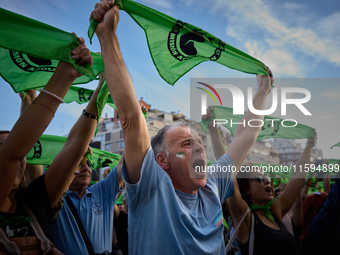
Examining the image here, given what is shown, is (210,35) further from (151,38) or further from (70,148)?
(70,148)

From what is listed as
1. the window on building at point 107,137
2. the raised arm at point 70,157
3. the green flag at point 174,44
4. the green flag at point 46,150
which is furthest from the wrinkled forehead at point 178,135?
the window on building at point 107,137

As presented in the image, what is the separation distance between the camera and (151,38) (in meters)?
2.58

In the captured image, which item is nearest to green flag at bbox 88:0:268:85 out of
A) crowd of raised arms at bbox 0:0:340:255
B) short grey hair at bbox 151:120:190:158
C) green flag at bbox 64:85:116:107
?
crowd of raised arms at bbox 0:0:340:255

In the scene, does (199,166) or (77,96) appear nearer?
(199,166)

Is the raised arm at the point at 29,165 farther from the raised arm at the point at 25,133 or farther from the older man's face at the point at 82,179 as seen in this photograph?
the raised arm at the point at 25,133

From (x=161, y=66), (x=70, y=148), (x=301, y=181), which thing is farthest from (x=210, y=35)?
(x=301, y=181)

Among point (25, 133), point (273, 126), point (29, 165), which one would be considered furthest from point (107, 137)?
point (25, 133)

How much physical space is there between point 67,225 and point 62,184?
717 mm

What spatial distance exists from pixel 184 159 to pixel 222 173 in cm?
46

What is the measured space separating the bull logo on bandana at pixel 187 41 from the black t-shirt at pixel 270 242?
1.70 metres

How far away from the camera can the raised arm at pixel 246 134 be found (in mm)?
2385

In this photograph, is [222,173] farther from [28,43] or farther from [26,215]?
[28,43]

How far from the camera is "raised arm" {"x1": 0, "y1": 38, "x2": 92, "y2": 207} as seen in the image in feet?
5.11

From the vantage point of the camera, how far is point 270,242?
284cm
